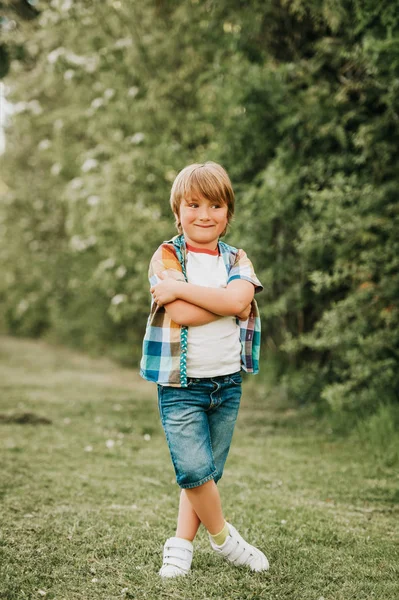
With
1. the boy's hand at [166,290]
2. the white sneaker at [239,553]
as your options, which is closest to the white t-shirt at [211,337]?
the boy's hand at [166,290]

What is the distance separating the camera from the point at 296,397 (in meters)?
7.03

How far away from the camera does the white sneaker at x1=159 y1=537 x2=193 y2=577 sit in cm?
275

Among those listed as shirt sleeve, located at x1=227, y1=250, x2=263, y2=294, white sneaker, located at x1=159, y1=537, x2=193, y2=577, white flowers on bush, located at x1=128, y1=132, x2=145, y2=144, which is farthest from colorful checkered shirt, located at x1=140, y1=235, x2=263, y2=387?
white flowers on bush, located at x1=128, y1=132, x2=145, y2=144

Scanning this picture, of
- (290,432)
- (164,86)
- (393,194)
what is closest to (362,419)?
(290,432)

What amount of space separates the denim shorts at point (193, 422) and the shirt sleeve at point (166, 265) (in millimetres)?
402

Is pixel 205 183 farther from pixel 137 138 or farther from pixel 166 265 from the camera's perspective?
pixel 137 138

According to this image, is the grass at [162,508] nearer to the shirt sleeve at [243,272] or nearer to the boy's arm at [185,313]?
the boy's arm at [185,313]

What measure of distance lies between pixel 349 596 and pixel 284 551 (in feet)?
1.65

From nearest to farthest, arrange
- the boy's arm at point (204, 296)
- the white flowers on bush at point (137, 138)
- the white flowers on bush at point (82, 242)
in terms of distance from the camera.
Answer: the boy's arm at point (204, 296) → the white flowers on bush at point (137, 138) → the white flowers on bush at point (82, 242)

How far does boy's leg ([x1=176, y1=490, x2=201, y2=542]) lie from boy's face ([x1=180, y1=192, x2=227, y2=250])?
102 centimetres

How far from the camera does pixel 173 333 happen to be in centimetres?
268

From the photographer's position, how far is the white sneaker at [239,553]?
280 cm

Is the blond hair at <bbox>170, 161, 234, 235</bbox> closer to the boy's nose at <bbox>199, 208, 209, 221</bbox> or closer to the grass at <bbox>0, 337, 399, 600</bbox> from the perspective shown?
the boy's nose at <bbox>199, 208, 209, 221</bbox>

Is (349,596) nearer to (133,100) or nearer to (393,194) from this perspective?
(393,194)
